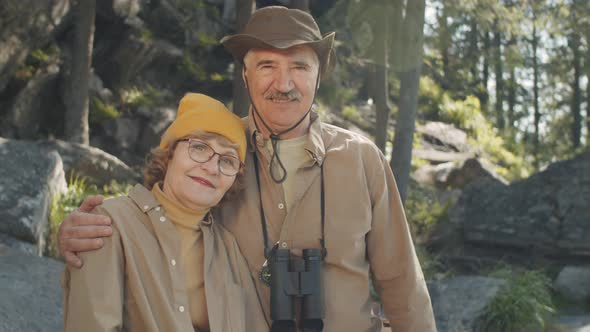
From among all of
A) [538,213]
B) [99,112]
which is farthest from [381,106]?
[99,112]

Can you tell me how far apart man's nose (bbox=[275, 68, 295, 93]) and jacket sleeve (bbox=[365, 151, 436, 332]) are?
610mm

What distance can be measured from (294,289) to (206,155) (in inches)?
32.3

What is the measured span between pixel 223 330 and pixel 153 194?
0.72 metres

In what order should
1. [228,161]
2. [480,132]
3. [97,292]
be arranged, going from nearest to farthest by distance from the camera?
1. [97,292]
2. [228,161]
3. [480,132]

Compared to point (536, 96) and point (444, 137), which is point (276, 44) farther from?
point (536, 96)

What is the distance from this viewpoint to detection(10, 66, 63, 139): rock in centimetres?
1322

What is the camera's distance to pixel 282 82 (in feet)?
12.1

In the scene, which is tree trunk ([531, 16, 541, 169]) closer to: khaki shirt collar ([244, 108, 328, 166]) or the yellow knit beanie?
khaki shirt collar ([244, 108, 328, 166])

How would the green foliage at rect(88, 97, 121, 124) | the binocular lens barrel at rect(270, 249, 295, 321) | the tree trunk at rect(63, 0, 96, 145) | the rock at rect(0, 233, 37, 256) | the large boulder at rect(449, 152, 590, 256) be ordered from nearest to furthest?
the binocular lens barrel at rect(270, 249, 295, 321) < the rock at rect(0, 233, 37, 256) < the large boulder at rect(449, 152, 590, 256) < the tree trunk at rect(63, 0, 96, 145) < the green foliage at rect(88, 97, 121, 124)

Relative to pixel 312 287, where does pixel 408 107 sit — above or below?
above

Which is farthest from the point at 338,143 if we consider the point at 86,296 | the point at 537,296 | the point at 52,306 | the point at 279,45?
the point at 537,296

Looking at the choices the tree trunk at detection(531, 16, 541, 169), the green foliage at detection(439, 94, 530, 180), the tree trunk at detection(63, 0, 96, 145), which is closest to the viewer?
the tree trunk at detection(63, 0, 96, 145)

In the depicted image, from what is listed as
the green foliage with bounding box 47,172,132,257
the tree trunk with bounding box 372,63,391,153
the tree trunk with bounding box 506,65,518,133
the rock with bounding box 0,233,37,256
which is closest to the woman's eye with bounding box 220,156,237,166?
the rock with bounding box 0,233,37,256

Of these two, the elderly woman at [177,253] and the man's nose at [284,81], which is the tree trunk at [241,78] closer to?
the man's nose at [284,81]
